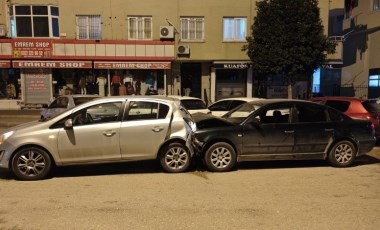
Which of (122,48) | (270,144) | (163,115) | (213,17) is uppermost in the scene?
(213,17)

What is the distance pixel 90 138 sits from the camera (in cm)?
743

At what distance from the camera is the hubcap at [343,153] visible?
8.36 meters

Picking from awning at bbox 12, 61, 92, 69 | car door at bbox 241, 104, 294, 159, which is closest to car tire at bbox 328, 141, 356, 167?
car door at bbox 241, 104, 294, 159

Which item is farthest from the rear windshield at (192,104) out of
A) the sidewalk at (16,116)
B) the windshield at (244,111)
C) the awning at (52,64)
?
the awning at (52,64)

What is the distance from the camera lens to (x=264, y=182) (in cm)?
711

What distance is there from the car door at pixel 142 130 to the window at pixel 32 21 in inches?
620

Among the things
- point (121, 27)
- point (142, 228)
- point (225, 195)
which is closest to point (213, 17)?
point (121, 27)

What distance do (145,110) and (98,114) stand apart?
0.95 meters

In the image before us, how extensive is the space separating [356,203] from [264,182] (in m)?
1.71

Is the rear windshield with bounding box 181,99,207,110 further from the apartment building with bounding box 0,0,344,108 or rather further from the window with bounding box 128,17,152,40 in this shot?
the window with bounding box 128,17,152,40

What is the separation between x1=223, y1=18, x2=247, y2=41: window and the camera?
22062 millimetres

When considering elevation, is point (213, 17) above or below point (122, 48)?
above

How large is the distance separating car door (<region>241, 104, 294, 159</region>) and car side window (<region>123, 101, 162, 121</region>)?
1.78m

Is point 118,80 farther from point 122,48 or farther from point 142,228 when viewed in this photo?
point 142,228
